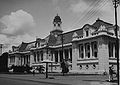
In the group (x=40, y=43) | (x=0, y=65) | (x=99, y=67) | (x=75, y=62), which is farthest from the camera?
(x=0, y=65)

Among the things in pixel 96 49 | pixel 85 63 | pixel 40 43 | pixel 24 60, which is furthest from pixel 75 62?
pixel 24 60

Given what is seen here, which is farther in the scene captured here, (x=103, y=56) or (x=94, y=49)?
(x=94, y=49)

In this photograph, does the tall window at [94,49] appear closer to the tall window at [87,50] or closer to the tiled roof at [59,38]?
the tall window at [87,50]

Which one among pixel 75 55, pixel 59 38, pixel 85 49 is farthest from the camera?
pixel 59 38

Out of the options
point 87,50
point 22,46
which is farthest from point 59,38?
point 22,46

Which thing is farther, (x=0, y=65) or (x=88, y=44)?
(x=0, y=65)

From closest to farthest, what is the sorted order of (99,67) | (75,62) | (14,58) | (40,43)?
(99,67) < (75,62) < (40,43) < (14,58)

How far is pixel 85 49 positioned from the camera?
7025cm

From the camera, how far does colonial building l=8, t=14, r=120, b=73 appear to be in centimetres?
6247

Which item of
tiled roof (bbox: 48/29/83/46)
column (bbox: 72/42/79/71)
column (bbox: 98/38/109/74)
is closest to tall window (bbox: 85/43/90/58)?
column (bbox: 72/42/79/71)

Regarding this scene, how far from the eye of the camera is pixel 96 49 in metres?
66.4

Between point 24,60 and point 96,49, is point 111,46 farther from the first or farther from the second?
point 24,60

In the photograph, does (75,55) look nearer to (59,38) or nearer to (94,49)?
(94,49)

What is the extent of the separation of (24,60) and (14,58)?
7.96m
